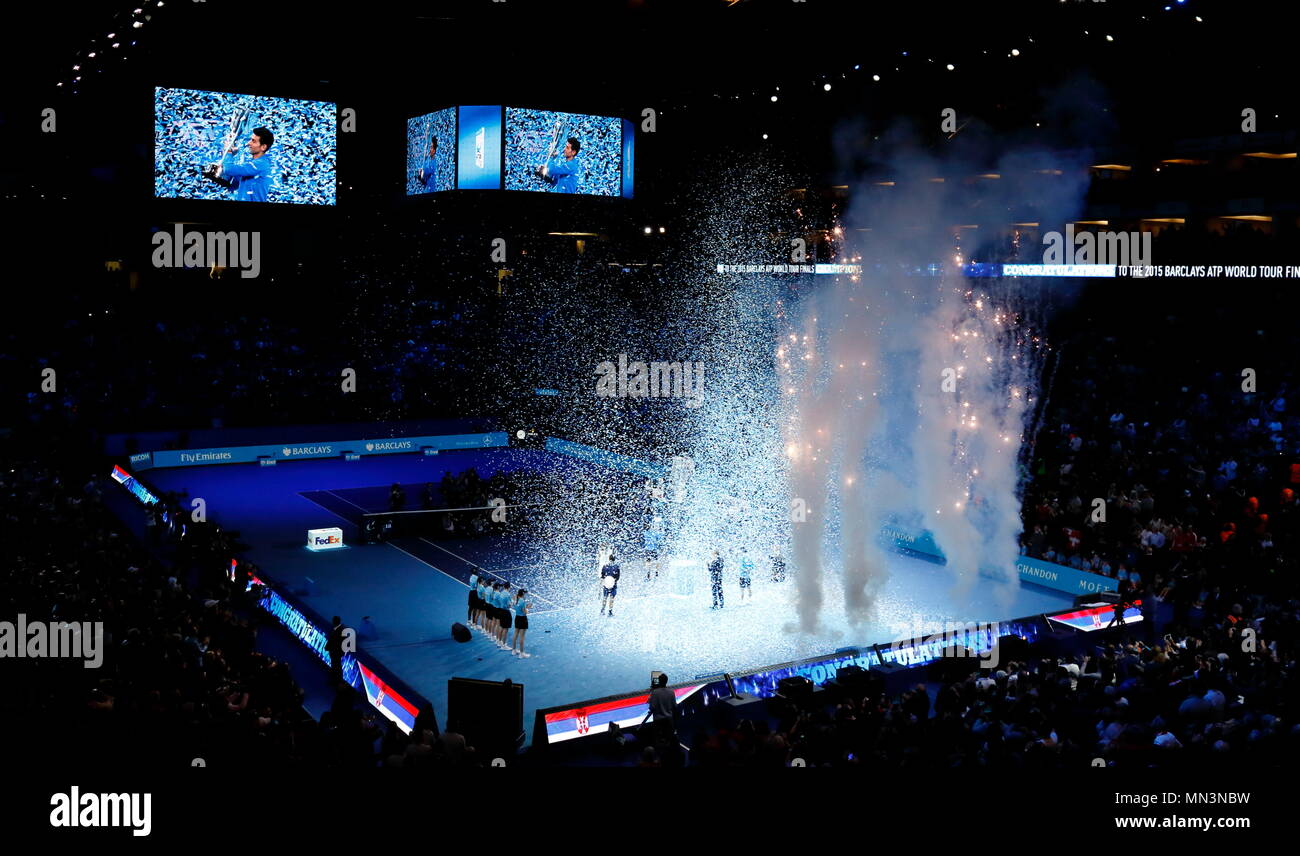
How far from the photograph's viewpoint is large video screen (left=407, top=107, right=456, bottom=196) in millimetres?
30500

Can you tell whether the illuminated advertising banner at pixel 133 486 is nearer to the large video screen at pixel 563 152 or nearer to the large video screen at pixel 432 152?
the large video screen at pixel 432 152

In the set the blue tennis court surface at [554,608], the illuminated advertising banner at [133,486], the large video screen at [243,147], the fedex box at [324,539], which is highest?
the large video screen at [243,147]

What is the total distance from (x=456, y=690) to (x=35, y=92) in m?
20.2

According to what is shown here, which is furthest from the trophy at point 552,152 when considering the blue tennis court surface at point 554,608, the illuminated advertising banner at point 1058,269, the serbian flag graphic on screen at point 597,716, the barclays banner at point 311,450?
the serbian flag graphic on screen at point 597,716

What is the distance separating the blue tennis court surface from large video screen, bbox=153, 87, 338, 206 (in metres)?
9.24

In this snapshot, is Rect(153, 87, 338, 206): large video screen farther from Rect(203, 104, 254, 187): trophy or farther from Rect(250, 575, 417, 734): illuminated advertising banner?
Rect(250, 575, 417, 734): illuminated advertising banner

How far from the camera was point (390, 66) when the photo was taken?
32906mm

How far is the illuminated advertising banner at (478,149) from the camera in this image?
29.8 m

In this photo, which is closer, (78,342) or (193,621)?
(193,621)

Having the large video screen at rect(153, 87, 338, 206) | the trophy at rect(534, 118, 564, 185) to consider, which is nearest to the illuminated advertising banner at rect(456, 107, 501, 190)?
the trophy at rect(534, 118, 564, 185)

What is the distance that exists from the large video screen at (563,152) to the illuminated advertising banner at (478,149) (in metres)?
0.36
